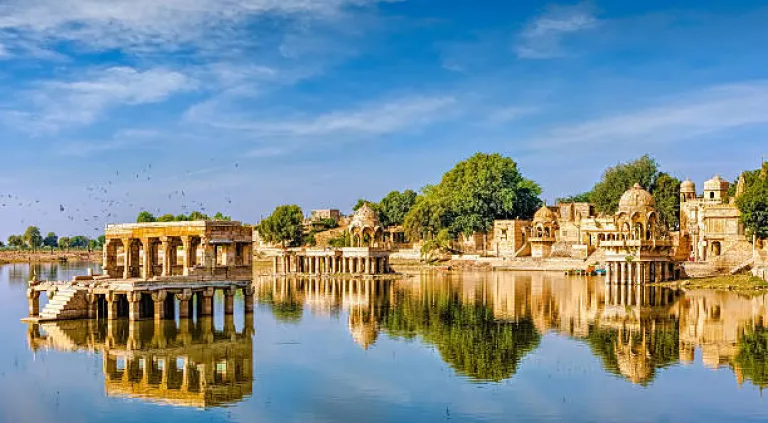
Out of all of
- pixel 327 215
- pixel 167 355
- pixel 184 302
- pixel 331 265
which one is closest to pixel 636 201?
pixel 331 265

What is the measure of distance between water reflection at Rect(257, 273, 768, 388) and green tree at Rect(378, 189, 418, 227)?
48196mm

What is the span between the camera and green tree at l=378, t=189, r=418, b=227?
11288cm

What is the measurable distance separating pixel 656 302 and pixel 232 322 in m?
23.4

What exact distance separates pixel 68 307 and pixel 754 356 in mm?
26107

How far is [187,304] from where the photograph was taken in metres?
38.3

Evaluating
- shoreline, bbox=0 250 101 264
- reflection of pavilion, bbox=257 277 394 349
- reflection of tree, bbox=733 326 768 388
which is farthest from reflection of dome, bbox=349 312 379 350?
shoreline, bbox=0 250 101 264

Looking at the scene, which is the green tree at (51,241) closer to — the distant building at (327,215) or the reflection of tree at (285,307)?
the distant building at (327,215)

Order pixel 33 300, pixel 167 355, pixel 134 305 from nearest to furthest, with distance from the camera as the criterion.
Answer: pixel 167 355
pixel 134 305
pixel 33 300

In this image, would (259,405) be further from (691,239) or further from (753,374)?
(691,239)

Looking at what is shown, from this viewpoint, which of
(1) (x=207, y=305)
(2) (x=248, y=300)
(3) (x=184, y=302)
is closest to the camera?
(3) (x=184, y=302)

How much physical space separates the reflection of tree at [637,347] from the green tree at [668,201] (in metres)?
50.2

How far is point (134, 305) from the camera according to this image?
36688mm

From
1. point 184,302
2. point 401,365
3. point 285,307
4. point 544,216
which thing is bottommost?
point 401,365

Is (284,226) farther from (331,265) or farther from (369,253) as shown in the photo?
(369,253)
